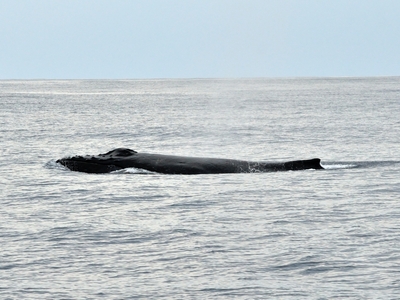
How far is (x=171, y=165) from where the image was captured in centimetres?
2248

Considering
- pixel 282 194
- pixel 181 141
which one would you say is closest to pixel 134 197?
pixel 282 194

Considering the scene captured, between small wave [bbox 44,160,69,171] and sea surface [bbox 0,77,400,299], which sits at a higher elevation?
sea surface [bbox 0,77,400,299]

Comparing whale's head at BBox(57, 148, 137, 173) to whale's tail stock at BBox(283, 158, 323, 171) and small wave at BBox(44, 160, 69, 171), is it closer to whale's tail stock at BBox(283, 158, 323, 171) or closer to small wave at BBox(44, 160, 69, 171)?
small wave at BBox(44, 160, 69, 171)

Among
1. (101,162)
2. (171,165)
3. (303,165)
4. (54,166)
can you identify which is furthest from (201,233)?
(54,166)

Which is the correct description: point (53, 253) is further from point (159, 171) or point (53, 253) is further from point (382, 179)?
point (382, 179)

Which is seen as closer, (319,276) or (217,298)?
(217,298)

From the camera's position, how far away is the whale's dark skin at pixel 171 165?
22391 mm

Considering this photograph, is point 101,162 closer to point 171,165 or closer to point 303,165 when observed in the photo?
point 171,165

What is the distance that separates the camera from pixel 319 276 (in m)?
11.3

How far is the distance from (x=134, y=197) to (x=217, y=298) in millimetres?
8354

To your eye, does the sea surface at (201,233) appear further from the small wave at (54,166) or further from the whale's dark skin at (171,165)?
the whale's dark skin at (171,165)

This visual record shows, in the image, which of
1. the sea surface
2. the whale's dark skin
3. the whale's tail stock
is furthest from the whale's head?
the whale's tail stock

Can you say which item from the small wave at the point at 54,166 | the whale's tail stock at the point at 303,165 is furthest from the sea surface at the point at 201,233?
the whale's tail stock at the point at 303,165

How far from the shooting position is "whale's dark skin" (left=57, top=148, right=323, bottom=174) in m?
22.4
